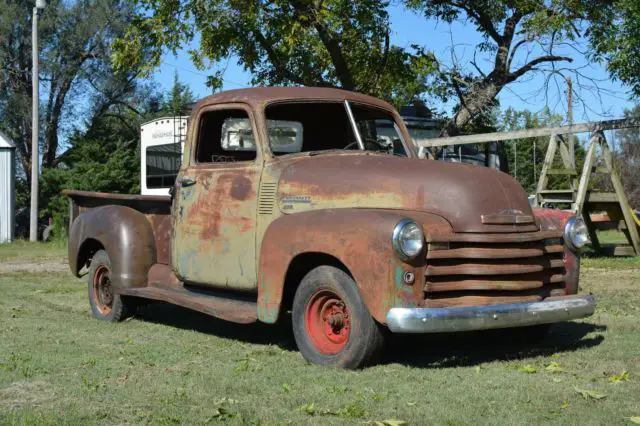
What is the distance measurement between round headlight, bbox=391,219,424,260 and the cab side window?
7.47 ft

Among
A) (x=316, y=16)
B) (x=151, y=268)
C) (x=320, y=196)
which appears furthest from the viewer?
(x=316, y=16)

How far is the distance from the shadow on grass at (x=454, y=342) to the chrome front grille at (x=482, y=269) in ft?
1.90

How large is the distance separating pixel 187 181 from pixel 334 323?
216 centimetres

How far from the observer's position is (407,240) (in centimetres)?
543

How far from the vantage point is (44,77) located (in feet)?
127

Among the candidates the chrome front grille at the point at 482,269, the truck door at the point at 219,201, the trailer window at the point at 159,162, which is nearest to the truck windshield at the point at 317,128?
the truck door at the point at 219,201

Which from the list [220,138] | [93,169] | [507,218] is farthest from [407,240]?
[93,169]

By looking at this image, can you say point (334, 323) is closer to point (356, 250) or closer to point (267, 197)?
point (356, 250)

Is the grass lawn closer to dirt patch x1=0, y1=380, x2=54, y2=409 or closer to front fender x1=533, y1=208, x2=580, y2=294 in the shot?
dirt patch x1=0, y1=380, x2=54, y2=409

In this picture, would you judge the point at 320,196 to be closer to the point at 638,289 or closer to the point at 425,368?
the point at 425,368

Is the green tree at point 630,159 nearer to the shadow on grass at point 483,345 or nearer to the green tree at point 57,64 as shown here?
the green tree at point 57,64

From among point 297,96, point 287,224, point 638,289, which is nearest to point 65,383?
point 287,224

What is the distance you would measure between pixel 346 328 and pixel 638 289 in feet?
18.0

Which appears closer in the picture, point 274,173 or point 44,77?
point 274,173
